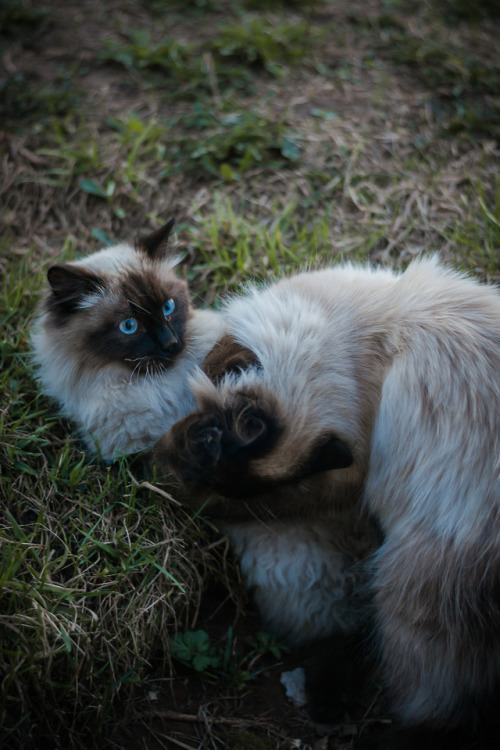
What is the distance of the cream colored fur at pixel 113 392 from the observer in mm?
2609

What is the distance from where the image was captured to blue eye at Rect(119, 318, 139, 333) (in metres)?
2.62

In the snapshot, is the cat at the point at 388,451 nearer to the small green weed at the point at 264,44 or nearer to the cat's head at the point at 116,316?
the cat's head at the point at 116,316

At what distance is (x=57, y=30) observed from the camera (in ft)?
15.5

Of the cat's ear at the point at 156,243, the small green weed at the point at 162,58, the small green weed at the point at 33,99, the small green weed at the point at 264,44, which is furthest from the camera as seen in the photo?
the small green weed at the point at 264,44

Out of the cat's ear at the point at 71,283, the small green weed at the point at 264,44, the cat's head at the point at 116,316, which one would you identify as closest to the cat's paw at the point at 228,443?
the cat's head at the point at 116,316

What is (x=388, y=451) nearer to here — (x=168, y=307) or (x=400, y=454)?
(x=400, y=454)

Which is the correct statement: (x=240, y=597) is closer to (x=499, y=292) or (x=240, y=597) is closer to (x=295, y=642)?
(x=295, y=642)

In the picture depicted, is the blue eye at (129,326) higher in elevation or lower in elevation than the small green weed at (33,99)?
higher

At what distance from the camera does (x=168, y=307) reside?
272 cm

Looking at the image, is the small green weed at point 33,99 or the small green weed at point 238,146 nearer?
the small green weed at point 238,146

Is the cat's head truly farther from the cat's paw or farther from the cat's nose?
the cat's paw

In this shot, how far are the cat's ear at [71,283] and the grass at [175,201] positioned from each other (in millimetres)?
524

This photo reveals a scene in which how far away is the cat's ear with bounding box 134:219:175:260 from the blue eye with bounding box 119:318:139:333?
1.40 ft

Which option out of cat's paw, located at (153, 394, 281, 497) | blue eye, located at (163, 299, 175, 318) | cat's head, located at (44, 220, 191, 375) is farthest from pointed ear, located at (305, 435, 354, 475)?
blue eye, located at (163, 299, 175, 318)
